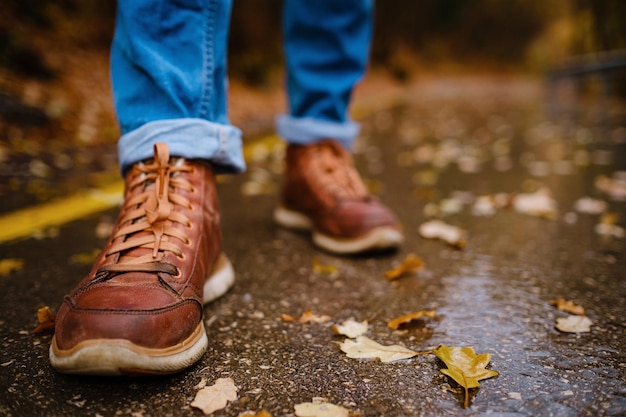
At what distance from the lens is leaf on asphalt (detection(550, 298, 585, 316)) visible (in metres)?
1.32

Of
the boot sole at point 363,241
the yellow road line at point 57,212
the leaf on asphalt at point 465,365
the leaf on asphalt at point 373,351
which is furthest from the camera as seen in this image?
the yellow road line at point 57,212

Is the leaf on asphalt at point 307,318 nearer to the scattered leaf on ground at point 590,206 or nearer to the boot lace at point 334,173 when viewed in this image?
the boot lace at point 334,173

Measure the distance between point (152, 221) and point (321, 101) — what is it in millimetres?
978

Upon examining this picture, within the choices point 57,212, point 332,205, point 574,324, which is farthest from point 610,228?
point 57,212

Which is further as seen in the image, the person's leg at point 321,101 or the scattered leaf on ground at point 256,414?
the person's leg at point 321,101

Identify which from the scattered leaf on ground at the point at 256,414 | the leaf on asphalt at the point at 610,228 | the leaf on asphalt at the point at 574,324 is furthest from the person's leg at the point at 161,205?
the leaf on asphalt at the point at 610,228

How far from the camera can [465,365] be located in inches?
41.4

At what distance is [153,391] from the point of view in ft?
3.18

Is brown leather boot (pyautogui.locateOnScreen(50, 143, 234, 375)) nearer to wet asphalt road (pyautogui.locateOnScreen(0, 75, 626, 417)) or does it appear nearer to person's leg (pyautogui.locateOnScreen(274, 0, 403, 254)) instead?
wet asphalt road (pyautogui.locateOnScreen(0, 75, 626, 417))

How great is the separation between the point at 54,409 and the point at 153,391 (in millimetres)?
165

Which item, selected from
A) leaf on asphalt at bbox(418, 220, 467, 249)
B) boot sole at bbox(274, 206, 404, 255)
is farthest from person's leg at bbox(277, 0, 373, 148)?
leaf on asphalt at bbox(418, 220, 467, 249)

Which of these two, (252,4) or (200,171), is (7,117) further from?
(252,4)

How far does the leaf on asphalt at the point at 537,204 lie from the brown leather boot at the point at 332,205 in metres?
0.85

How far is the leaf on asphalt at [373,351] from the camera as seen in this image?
1098 millimetres
